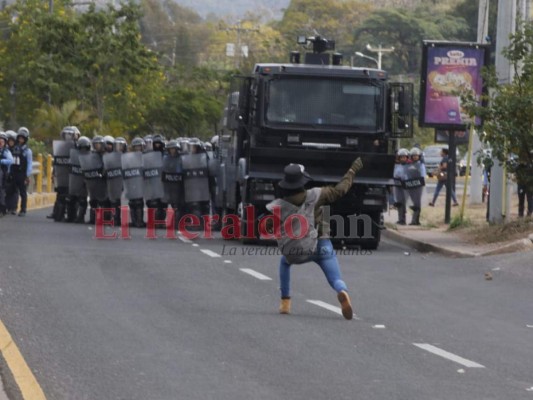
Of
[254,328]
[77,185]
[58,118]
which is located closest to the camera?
[254,328]

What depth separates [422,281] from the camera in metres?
18.4

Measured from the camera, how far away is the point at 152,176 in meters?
28.0

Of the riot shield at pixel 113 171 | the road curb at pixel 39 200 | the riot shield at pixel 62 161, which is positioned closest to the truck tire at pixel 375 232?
the riot shield at pixel 113 171

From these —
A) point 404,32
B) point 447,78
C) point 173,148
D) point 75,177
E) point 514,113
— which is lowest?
point 75,177

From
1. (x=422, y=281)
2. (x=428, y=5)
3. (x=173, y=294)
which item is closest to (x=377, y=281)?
(x=422, y=281)

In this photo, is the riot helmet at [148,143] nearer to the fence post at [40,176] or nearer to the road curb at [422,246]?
the road curb at [422,246]

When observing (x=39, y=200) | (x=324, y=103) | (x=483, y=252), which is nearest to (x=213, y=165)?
(x=324, y=103)

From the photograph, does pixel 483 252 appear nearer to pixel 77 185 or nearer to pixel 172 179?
pixel 172 179

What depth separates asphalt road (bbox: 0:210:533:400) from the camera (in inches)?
386

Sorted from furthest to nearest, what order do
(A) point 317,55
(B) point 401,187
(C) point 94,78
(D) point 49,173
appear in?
(C) point 94,78 < (D) point 49,173 < (B) point 401,187 < (A) point 317,55

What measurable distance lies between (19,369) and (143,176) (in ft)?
59.8

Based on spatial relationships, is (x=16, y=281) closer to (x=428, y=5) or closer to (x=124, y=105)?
(x=124, y=105)

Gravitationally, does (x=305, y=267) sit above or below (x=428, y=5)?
below

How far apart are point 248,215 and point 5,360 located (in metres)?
13.4
